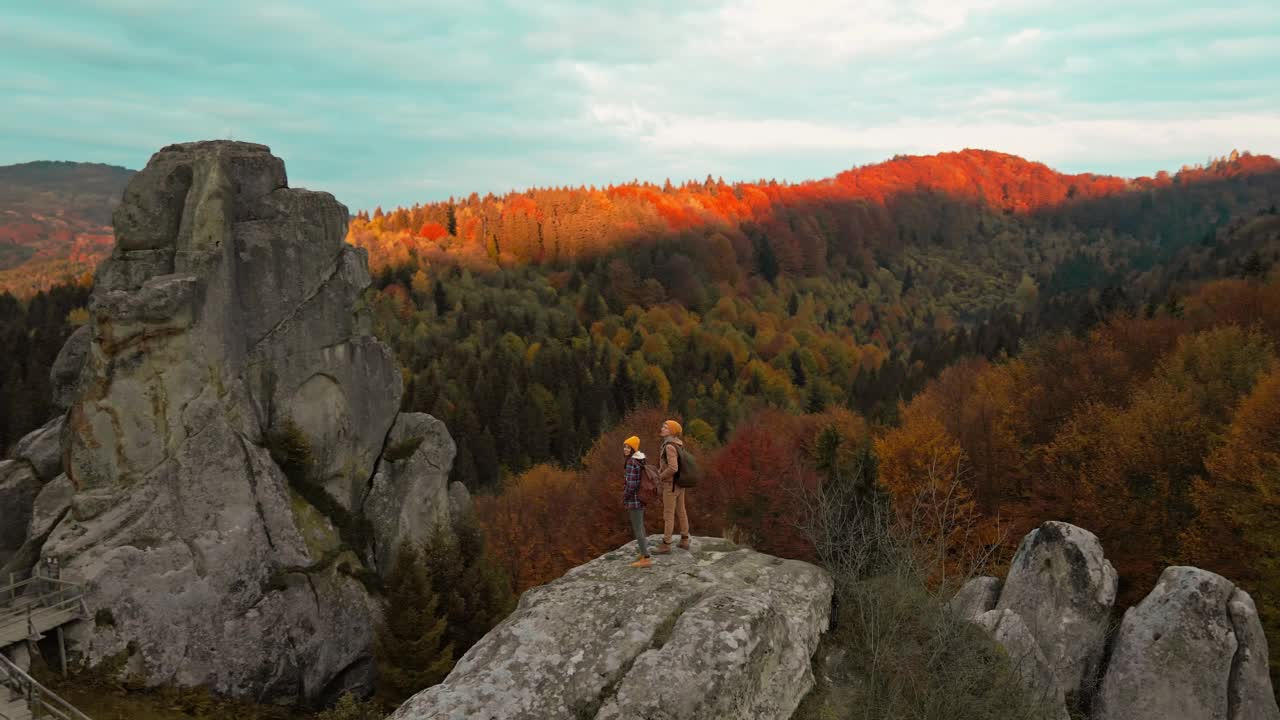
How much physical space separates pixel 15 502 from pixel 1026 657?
37.3 meters

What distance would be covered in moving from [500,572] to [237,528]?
11.1 m

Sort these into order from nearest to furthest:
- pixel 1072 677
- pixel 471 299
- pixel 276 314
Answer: pixel 1072 677 → pixel 276 314 → pixel 471 299

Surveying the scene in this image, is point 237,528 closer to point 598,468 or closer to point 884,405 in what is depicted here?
point 598,468

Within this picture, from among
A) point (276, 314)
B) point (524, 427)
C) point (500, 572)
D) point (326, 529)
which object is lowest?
point (524, 427)

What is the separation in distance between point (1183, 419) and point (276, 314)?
43.3 meters

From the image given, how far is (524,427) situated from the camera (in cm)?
8550

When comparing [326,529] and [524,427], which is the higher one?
[326,529]

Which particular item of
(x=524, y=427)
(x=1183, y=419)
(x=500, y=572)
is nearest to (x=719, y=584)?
(x=500, y=572)

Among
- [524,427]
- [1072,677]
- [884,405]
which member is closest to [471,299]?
[524,427]

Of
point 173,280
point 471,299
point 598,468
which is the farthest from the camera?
point 471,299

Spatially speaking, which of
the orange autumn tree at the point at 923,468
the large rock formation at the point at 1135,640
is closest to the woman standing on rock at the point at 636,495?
the large rock formation at the point at 1135,640

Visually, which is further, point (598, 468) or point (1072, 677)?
point (598, 468)

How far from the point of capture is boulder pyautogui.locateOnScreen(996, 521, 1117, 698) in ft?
72.5

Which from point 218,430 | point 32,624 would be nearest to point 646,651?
point 218,430
